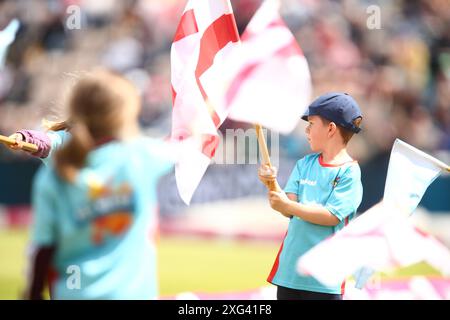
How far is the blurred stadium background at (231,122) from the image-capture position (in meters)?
11.3

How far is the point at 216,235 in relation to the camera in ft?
40.7

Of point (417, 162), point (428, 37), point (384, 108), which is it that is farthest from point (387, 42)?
point (417, 162)

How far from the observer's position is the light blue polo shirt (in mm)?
4586

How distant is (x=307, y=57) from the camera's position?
13.0 m

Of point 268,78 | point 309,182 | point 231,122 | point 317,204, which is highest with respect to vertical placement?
point 231,122

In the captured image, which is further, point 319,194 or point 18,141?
point 18,141

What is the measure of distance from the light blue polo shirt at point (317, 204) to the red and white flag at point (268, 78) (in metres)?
0.29

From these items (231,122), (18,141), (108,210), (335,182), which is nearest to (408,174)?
(335,182)

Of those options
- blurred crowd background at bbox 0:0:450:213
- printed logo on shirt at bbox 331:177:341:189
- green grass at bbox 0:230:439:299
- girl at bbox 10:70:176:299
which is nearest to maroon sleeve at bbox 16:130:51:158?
girl at bbox 10:70:176:299

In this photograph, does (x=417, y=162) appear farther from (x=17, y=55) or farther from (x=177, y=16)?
(x=17, y=55)

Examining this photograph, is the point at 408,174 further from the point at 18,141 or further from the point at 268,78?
the point at 18,141

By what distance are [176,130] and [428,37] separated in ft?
28.8

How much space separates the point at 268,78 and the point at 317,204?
63 centimetres

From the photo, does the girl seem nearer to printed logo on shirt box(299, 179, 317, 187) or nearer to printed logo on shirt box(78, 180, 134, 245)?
printed logo on shirt box(78, 180, 134, 245)
